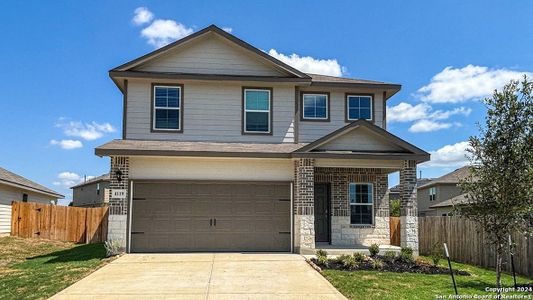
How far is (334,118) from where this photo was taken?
1719 cm

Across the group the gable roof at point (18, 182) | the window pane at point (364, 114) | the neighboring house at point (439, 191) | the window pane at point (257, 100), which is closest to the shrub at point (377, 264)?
the window pane at point (364, 114)

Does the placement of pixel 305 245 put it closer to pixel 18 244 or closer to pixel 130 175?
pixel 130 175

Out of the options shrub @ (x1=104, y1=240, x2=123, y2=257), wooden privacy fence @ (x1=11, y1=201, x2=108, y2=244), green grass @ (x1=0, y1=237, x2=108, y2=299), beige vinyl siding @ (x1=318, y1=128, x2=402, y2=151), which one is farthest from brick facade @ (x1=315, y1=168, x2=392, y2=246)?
wooden privacy fence @ (x1=11, y1=201, x2=108, y2=244)

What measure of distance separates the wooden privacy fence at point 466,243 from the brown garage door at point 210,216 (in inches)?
226

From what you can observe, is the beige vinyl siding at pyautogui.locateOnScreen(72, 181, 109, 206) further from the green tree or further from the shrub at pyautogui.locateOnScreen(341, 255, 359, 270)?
the green tree

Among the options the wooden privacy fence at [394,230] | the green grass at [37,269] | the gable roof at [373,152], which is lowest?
the green grass at [37,269]

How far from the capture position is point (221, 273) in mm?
11367

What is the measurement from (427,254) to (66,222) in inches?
637

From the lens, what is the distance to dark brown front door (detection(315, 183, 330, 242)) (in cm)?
1759

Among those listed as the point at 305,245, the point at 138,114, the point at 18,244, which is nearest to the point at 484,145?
the point at 305,245

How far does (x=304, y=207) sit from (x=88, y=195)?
34869 millimetres

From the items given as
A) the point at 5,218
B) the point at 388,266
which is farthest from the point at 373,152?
the point at 5,218

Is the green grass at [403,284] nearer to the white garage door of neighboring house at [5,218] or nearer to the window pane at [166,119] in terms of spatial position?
the window pane at [166,119]

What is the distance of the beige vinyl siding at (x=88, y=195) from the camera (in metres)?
41.2
